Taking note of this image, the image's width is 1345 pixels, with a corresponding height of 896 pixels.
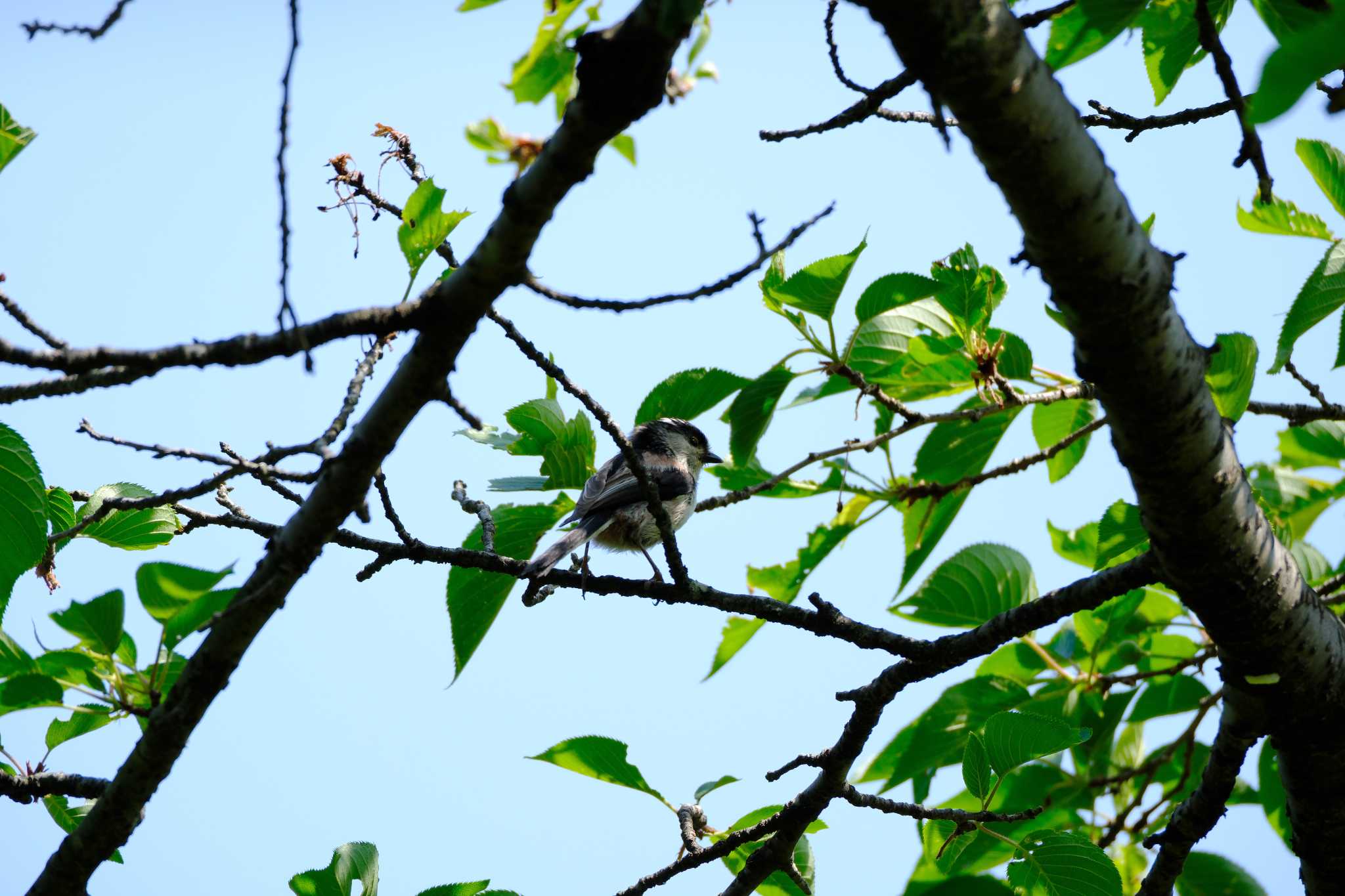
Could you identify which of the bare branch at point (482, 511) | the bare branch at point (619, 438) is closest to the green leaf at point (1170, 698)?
the bare branch at point (619, 438)

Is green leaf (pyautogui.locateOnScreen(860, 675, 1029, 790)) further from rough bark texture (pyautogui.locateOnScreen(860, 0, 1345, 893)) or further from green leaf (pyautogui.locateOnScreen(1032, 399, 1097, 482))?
rough bark texture (pyautogui.locateOnScreen(860, 0, 1345, 893))

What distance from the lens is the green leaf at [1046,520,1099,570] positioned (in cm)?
475

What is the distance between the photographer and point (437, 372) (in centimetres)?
219

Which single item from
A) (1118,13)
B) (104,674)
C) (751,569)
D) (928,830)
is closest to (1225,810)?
(928,830)

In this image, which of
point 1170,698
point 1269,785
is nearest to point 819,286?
point 1170,698

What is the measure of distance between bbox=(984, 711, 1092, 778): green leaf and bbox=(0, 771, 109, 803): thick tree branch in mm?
2608

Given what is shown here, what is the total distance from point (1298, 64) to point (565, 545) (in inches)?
133

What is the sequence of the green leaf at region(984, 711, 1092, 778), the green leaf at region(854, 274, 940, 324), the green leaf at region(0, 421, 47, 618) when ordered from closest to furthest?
the green leaf at region(0, 421, 47, 618) → the green leaf at region(984, 711, 1092, 778) → the green leaf at region(854, 274, 940, 324)

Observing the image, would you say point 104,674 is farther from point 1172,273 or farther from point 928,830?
point 1172,273

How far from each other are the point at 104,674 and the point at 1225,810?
130 inches

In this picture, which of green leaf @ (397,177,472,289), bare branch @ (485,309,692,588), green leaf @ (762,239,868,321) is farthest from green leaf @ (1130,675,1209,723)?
green leaf @ (397,177,472,289)

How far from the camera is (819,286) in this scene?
147 inches

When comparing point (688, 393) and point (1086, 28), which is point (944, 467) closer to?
point (688, 393)

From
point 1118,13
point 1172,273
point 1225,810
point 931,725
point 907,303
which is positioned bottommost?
point 1225,810
